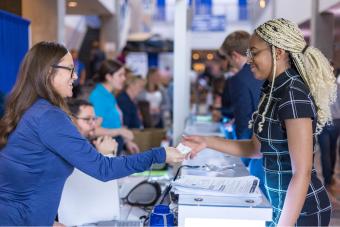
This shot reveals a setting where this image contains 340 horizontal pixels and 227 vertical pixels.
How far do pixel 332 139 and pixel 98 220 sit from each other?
4.16m

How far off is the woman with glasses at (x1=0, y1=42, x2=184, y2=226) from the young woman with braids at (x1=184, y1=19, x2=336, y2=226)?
452mm

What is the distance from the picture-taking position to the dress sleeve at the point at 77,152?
61.6 inches

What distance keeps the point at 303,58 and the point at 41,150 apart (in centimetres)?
95

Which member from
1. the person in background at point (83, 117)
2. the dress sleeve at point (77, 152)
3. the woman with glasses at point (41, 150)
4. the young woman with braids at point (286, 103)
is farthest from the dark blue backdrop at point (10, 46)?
the young woman with braids at point (286, 103)

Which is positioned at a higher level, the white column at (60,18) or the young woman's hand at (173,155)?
the white column at (60,18)

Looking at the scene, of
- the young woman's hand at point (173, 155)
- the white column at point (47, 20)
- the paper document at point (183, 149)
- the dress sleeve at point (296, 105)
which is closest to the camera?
the dress sleeve at point (296, 105)

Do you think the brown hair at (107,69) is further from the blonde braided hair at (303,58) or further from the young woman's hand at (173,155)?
the blonde braided hair at (303,58)

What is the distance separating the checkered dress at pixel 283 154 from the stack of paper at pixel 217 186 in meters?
0.09

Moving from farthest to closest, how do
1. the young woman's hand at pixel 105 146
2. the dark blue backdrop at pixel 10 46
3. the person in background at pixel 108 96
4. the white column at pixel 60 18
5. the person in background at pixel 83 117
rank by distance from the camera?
1. the white column at pixel 60 18
2. the person in background at pixel 108 96
3. the dark blue backdrop at pixel 10 46
4. the person in background at pixel 83 117
5. the young woman's hand at pixel 105 146

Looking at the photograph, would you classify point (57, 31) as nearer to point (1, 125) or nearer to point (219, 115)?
point (219, 115)

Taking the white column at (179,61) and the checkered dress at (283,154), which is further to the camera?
the white column at (179,61)

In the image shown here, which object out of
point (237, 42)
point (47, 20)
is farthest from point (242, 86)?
point (47, 20)

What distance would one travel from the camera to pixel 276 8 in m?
→ 3.17

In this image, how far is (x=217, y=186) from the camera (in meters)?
1.77
